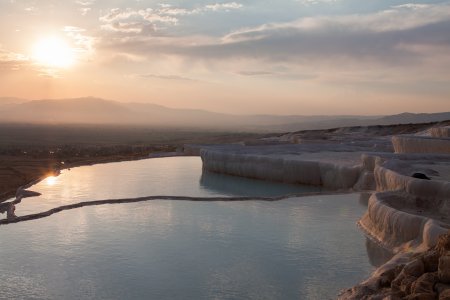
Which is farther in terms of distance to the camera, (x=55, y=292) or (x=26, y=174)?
(x=26, y=174)

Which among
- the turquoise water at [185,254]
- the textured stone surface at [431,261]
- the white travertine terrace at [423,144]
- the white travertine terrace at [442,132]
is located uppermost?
the white travertine terrace at [442,132]

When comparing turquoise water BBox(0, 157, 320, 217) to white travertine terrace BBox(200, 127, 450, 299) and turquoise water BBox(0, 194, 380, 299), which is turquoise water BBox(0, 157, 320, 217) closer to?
white travertine terrace BBox(200, 127, 450, 299)

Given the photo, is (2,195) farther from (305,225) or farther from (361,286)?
(361,286)

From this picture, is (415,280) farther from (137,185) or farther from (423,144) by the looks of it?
(137,185)

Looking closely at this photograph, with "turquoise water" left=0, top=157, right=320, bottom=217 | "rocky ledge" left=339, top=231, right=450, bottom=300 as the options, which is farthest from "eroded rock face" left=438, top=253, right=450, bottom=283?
"turquoise water" left=0, top=157, right=320, bottom=217

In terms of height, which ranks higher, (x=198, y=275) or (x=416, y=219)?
(x=416, y=219)

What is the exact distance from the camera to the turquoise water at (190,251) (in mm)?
7621

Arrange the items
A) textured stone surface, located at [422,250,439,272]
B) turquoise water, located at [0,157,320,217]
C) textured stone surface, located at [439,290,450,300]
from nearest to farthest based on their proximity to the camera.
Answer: textured stone surface, located at [439,290,450,300] → textured stone surface, located at [422,250,439,272] → turquoise water, located at [0,157,320,217]

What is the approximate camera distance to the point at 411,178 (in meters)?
11.4

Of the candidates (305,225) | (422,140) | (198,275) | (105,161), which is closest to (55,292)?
(198,275)

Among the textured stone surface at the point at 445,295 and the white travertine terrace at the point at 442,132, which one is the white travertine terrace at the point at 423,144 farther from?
the textured stone surface at the point at 445,295

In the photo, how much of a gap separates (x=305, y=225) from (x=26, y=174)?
14604 millimetres

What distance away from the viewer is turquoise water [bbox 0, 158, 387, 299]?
7.62m

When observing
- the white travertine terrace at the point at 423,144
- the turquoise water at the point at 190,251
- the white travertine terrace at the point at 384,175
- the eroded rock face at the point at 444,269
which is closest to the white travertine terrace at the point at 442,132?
the white travertine terrace at the point at 384,175
